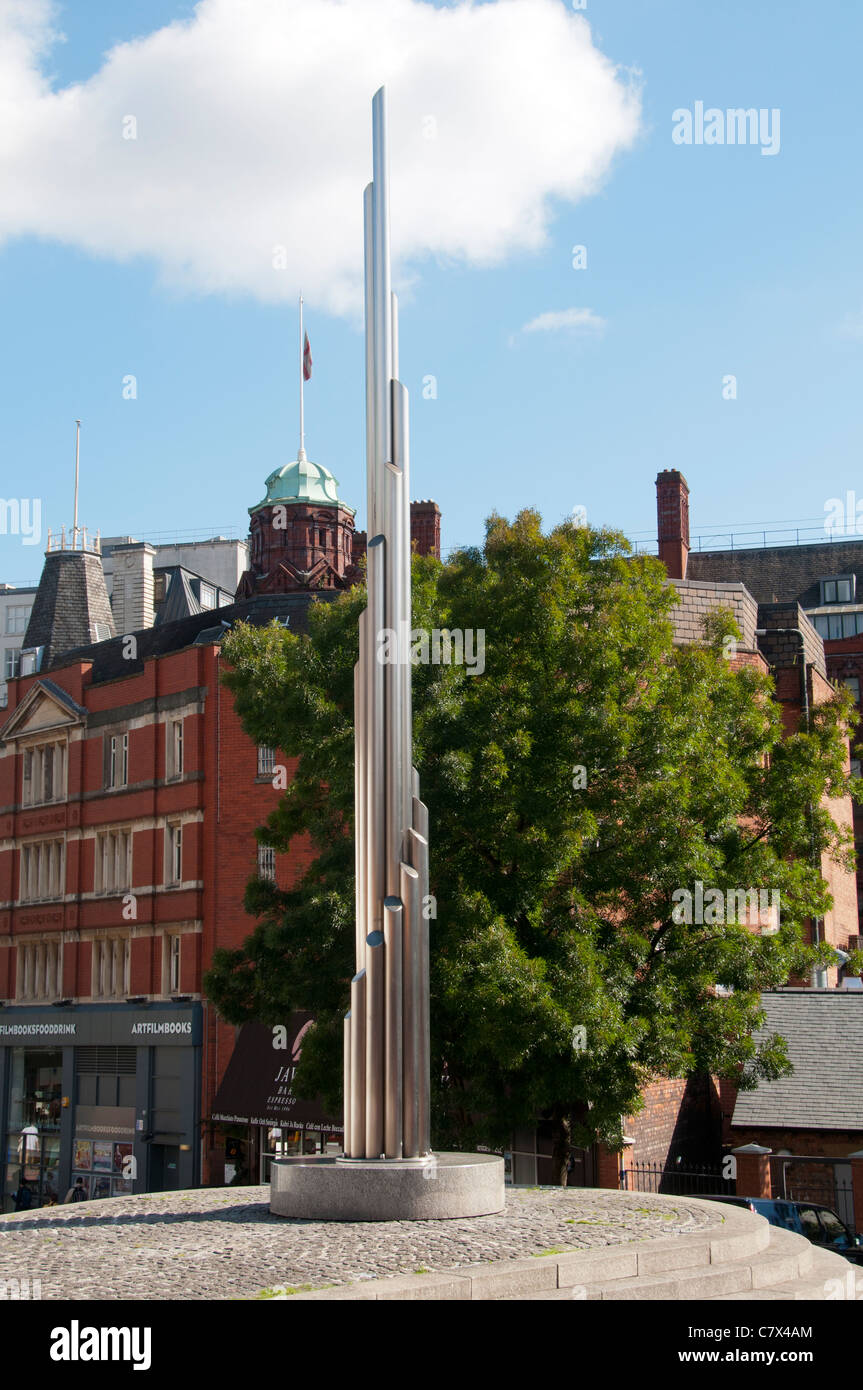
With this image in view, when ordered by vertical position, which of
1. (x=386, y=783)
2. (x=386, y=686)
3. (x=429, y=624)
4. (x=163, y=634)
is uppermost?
(x=163, y=634)

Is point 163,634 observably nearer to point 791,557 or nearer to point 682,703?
point 682,703

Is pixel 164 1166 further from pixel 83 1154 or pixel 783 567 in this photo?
pixel 783 567

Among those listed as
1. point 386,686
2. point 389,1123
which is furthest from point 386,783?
point 389,1123

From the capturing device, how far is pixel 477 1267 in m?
11.2

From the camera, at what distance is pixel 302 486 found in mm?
70062

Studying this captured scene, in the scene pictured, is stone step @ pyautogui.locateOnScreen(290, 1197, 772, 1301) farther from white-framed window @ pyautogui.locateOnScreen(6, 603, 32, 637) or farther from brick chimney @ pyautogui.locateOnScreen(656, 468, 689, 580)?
white-framed window @ pyautogui.locateOnScreen(6, 603, 32, 637)

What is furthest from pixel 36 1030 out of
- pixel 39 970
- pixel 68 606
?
pixel 68 606

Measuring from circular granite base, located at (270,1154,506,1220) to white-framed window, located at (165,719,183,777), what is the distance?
85.0 feet

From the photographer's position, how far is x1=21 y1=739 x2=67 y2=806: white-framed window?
4547 centimetres

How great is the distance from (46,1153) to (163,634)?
53.1 feet

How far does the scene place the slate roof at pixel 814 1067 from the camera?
2641 centimetres

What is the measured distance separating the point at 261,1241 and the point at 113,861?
3055 cm

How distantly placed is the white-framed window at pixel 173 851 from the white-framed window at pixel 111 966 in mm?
2880

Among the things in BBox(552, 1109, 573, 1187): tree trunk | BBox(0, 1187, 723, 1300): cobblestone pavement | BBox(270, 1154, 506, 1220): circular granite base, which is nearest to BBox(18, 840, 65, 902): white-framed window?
BBox(552, 1109, 573, 1187): tree trunk
